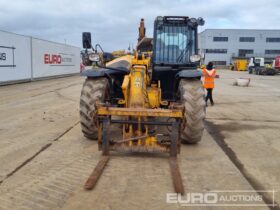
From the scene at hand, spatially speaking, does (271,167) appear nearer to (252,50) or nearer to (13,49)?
(13,49)

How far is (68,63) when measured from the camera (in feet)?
109

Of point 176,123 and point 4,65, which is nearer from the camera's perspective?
point 176,123

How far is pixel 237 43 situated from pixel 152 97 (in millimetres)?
79885

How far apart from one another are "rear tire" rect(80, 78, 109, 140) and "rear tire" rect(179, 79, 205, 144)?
164 centimetres

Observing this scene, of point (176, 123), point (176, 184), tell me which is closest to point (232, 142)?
point (176, 123)

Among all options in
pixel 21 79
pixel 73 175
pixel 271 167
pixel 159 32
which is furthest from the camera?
pixel 21 79

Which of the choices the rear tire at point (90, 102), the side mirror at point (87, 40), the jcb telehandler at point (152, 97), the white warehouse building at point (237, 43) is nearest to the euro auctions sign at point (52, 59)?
the jcb telehandler at point (152, 97)

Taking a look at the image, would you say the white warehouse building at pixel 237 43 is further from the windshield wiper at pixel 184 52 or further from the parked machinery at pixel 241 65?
the windshield wiper at pixel 184 52

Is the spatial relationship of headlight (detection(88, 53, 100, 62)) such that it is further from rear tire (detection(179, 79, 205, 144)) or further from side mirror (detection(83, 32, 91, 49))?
rear tire (detection(179, 79, 205, 144))

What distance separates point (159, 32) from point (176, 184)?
4.40m

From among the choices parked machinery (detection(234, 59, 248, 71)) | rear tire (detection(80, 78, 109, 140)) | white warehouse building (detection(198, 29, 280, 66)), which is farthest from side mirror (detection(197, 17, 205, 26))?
white warehouse building (detection(198, 29, 280, 66))

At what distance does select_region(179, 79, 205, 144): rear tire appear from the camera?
20.4 feet

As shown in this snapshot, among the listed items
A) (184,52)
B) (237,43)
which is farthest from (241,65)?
(184,52)

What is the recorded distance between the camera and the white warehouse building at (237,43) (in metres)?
80.2
